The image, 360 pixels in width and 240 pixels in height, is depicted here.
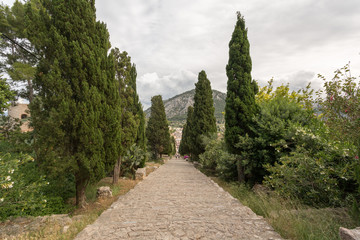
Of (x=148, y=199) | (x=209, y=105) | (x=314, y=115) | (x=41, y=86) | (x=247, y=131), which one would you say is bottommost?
(x=148, y=199)

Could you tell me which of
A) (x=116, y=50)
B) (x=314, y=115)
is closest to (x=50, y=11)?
(x=116, y=50)

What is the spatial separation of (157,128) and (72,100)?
18733 mm

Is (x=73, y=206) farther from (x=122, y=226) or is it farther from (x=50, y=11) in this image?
(x=50, y=11)

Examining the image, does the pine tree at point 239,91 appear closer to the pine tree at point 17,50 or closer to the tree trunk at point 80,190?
the tree trunk at point 80,190

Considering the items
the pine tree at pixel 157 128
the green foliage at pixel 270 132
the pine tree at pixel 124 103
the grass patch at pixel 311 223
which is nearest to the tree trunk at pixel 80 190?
the pine tree at pixel 124 103

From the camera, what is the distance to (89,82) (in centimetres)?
591

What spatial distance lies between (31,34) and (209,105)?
50.1 ft

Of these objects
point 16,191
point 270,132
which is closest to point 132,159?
point 16,191

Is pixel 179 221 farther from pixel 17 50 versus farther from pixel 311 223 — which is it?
pixel 17 50

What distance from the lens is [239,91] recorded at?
8680mm

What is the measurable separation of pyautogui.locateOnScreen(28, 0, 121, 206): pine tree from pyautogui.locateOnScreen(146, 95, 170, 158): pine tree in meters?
17.7

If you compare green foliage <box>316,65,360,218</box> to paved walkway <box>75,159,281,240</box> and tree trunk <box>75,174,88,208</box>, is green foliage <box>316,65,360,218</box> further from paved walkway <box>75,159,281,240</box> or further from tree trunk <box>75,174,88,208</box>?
tree trunk <box>75,174,88,208</box>

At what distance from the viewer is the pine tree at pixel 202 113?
18.3m

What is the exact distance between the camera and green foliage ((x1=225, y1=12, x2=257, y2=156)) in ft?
27.6
